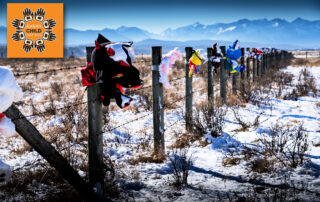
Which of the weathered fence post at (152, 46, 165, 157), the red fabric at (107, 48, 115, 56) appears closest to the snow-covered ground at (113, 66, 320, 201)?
the weathered fence post at (152, 46, 165, 157)

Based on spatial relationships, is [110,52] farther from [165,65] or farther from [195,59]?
[195,59]

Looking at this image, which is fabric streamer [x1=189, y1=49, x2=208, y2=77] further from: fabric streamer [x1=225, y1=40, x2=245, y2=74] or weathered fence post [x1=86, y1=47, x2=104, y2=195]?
weathered fence post [x1=86, y1=47, x2=104, y2=195]

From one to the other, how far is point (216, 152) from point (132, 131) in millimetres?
1983

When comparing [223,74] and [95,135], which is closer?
[95,135]

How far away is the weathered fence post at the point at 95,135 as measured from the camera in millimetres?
2785

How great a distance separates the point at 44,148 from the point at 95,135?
551 mm

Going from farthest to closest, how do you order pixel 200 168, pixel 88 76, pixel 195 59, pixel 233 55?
pixel 233 55 < pixel 195 59 < pixel 200 168 < pixel 88 76

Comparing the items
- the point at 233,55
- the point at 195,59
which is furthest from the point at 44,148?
the point at 233,55

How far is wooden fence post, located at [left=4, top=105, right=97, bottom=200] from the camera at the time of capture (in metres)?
2.19

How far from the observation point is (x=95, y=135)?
2893 millimetres

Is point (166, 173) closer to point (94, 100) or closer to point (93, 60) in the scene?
point (94, 100)

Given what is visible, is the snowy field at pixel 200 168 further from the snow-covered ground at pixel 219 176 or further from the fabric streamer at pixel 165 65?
the fabric streamer at pixel 165 65

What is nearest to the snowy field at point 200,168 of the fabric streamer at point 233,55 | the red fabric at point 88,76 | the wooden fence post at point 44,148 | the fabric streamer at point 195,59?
the wooden fence post at point 44,148

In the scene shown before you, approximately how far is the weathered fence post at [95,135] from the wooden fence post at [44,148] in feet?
0.40
